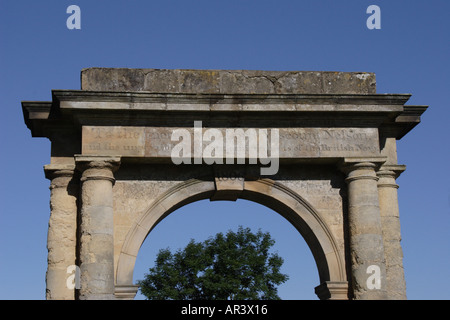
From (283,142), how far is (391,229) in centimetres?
244

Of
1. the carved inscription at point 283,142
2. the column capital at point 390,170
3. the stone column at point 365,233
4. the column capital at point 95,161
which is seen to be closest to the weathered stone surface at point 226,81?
the carved inscription at point 283,142

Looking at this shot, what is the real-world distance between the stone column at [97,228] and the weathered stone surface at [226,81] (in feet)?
4.62

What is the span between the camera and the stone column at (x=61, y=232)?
10766 mm

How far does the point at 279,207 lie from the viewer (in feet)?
38.5

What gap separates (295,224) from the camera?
39.0 ft

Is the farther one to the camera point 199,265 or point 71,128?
point 199,265

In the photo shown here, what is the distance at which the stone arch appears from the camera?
11000 mm

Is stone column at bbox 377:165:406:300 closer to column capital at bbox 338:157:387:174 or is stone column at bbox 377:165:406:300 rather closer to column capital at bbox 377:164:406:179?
column capital at bbox 377:164:406:179

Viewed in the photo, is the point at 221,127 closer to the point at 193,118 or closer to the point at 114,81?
the point at 193,118

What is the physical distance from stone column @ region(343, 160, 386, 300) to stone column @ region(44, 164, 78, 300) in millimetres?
4530
